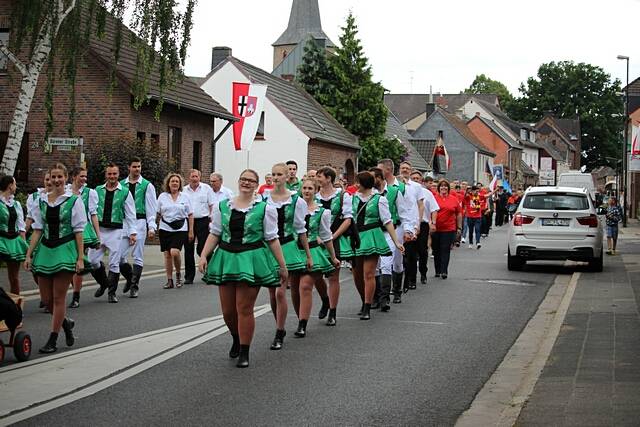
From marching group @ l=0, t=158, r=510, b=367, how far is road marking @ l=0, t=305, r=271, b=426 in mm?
562

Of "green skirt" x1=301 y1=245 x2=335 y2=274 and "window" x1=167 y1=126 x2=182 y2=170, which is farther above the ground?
"window" x1=167 y1=126 x2=182 y2=170

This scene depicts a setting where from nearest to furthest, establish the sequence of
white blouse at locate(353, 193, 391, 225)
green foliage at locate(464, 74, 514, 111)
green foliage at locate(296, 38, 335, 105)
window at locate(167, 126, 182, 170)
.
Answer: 1. white blouse at locate(353, 193, 391, 225)
2. window at locate(167, 126, 182, 170)
3. green foliage at locate(296, 38, 335, 105)
4. green foliage at locate(464, 74, 514, 111)

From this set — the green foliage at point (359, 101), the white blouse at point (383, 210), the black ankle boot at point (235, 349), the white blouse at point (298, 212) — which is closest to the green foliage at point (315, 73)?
the green foliage at point (359, 101)

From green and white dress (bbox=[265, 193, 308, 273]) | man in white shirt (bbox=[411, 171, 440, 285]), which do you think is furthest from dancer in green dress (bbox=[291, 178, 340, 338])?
man in white shirt (bbox=[411, 171, 440, 285])

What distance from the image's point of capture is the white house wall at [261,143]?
159 feet

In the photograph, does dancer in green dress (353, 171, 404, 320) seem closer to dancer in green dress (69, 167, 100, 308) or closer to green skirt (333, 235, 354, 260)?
green skirt (333, 235, 354, 260)

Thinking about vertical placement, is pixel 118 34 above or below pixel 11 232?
above

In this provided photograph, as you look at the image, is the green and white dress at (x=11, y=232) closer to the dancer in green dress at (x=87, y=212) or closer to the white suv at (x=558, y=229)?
Answer: the dancer in green dress at (x=87, y=212)

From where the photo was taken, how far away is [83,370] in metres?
8.53

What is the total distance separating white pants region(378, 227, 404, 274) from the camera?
13.1m

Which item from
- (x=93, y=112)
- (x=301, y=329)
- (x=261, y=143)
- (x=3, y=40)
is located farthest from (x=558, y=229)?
(x=261, y=143)

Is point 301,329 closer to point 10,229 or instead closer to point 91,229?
point 91,229

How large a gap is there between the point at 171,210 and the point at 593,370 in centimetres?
914

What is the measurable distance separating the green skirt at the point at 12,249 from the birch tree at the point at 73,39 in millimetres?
9038
